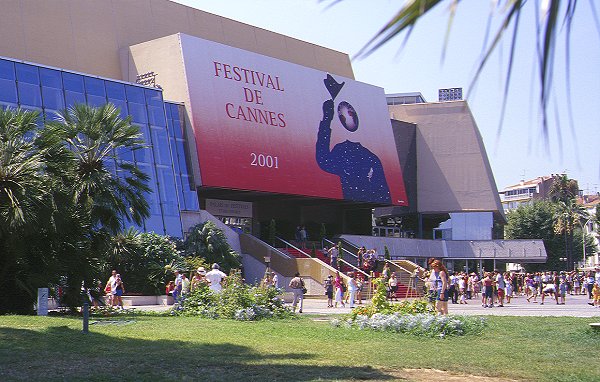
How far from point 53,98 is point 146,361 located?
102 ft

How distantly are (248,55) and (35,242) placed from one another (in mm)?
31772

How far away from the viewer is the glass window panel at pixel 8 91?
122 feet

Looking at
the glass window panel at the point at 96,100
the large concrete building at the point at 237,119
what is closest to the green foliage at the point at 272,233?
the large concrete building at the point at 237,119

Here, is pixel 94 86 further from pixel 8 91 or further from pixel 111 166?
pixel 111 166

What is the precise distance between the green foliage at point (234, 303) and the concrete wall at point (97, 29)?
92.7 ft

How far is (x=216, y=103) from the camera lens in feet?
156

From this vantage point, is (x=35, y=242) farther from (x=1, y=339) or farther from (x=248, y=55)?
(x=248, y=55)

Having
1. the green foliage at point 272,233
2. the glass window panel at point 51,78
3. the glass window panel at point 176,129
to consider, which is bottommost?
the green foliage at point 272,233

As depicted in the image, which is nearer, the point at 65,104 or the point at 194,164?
the point at 65,104

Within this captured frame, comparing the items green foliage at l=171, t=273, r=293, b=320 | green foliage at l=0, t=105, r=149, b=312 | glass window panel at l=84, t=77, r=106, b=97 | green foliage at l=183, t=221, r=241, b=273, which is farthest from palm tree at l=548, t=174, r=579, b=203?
green foliage at l=0, t=105, r=149, b=312

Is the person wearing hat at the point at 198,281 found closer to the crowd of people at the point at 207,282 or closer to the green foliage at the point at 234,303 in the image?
the crowd of people at the point at 207,282

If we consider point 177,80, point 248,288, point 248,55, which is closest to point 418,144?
point 248,55

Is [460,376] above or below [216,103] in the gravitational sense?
below

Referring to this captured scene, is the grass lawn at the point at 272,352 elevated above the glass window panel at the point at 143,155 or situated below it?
below
